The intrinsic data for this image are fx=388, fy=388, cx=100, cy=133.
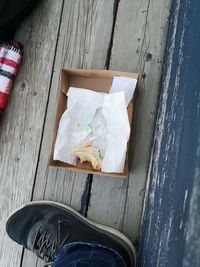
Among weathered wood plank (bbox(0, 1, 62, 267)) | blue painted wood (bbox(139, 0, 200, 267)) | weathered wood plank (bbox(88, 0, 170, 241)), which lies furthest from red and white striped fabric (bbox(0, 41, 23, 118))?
blue painted wood (bbox(139, 0, 200, 267))

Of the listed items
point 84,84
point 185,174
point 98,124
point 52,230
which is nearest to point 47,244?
point 52,230

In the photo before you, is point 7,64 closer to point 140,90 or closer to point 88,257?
point 140,90

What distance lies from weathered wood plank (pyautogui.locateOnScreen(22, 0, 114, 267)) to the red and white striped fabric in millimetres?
121

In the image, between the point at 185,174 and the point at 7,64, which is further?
the point at 7,64

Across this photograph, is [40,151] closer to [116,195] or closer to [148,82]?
[116,195]

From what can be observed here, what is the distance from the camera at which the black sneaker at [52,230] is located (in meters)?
1.08

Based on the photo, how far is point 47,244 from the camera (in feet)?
3.67

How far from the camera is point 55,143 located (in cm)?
109

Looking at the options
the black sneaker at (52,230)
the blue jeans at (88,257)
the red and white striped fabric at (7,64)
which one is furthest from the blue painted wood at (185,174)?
the red and white striped fabric at (7,64)

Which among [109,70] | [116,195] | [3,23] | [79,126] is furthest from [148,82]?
[3,23]

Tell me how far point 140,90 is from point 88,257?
19.4 inches

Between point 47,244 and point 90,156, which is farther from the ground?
point 90,156

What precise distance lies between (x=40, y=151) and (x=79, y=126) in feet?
0.51

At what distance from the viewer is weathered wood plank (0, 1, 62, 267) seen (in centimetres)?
119
